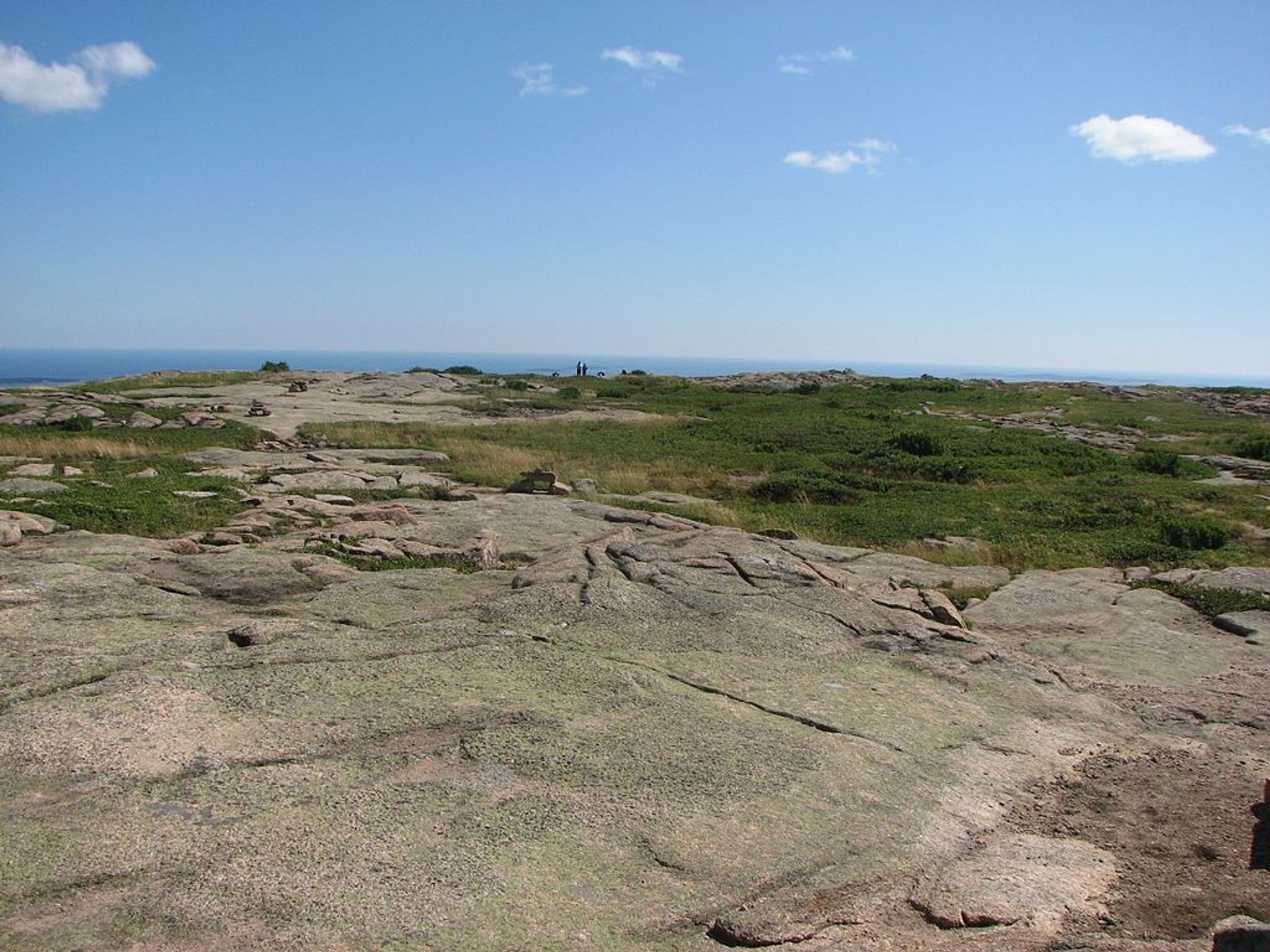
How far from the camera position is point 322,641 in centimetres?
895

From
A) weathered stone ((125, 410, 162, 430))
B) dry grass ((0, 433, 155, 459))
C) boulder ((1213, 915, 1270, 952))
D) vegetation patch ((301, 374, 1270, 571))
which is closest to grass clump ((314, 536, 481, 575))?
vegetation patch ((301, 374, 1270, 571))

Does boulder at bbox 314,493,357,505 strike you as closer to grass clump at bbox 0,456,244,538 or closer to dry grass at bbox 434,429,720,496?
grass clump at bbox 0,456,244,538

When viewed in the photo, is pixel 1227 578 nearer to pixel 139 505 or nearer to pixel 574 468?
pixel 574 468

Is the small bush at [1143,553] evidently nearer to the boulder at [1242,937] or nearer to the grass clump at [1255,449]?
the boulder at [1242,937]

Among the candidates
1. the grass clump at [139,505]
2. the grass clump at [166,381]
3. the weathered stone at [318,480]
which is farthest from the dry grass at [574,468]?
the grass clump at [166,381]

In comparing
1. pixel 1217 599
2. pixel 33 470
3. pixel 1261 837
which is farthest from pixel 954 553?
pixel 33 470

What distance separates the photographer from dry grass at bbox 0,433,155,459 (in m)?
21.3

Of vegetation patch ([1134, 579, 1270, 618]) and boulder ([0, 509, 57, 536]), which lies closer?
boulder ([0, 509, 57, 536])

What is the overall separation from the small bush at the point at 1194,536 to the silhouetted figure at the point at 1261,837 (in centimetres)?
1149

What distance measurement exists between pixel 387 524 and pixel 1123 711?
10.1 meters

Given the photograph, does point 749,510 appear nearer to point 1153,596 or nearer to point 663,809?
point 1153,596

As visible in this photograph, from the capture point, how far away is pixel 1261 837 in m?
6.66

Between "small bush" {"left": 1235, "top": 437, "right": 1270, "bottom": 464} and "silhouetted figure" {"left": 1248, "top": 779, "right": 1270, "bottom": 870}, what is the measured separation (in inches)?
1096

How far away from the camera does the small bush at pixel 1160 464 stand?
89.7 ft
